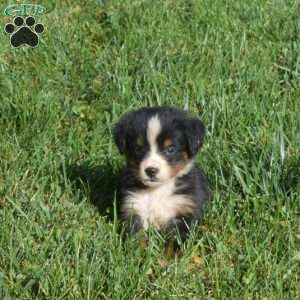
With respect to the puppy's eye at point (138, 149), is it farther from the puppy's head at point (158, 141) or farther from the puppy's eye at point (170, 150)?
the puppy's eye at point (170, 150)

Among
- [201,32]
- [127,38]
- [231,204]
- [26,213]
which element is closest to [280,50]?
[201,32]

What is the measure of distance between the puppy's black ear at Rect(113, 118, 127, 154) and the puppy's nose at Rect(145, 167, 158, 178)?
1.12 ft

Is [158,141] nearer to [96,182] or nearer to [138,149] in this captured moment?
[138,149]

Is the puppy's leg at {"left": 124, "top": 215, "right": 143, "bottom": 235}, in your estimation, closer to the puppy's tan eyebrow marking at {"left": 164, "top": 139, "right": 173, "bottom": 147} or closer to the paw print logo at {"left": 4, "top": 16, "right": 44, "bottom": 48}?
the puppy's tan eyebrow marking at {"left": 164, "top": 139, "right": 173, "bottom": 147}

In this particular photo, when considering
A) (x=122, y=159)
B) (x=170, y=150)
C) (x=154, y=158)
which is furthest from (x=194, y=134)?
(x=122, y=159)

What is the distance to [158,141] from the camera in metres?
5.23

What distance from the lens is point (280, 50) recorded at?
826 centimetres

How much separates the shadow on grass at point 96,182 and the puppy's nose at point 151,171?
0.79 metres

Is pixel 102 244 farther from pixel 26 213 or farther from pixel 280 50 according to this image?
pixel 280 50

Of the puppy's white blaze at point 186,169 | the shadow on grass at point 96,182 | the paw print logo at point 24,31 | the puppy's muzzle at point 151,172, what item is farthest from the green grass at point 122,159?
the puppy's muzzle at point 151,172

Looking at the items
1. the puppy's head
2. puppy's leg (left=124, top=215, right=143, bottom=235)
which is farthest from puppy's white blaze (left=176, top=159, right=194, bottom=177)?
puppy's leg (left=124, top=215, right=143, bottom=235)

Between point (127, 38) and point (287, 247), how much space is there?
3.79 metres

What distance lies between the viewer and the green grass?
4723 millimetres

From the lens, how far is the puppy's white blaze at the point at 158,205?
545 cm
